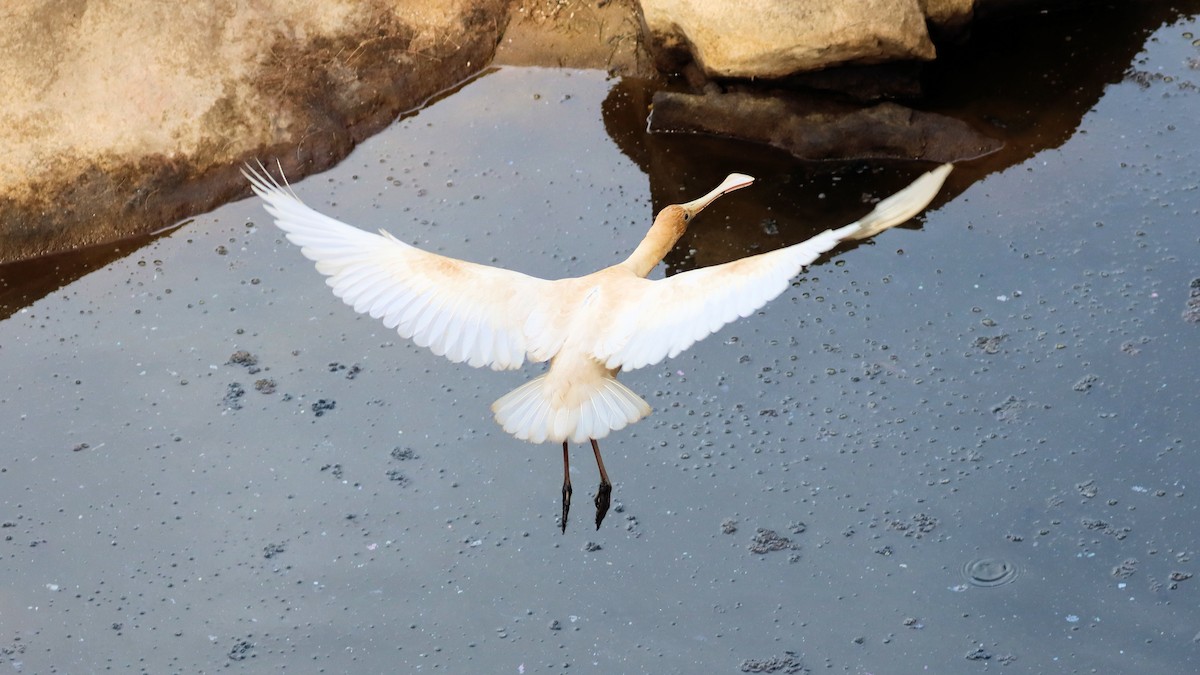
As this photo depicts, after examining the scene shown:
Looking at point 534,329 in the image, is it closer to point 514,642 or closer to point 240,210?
point 514,642

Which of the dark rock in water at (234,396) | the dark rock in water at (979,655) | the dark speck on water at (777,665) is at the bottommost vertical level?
the dark speck on water at (777,665)

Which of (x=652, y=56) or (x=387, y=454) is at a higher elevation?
(x=652, y=56)

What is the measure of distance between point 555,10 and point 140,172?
201cm

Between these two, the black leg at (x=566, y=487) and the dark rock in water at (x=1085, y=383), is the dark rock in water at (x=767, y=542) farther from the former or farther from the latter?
the dark rock in water at (x=1085, y=383)

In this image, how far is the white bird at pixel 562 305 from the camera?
3.96 metres

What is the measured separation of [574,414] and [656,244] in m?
0.72

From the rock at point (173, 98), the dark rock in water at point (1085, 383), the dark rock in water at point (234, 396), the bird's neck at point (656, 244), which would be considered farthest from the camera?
the rock at point (173, 98)

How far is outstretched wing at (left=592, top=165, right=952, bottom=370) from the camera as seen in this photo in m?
3.78

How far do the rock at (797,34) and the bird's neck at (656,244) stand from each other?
186 centimetres

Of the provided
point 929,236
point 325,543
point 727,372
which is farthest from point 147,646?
point 929,236

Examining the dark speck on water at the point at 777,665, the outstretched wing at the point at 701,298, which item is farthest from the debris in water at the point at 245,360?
Result: the dark speck on water at the point at 777,665

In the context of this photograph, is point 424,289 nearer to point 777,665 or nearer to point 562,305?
point 562,305

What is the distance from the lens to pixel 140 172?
20.8 ft

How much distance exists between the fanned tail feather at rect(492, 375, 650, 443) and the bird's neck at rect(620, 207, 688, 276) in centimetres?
49
